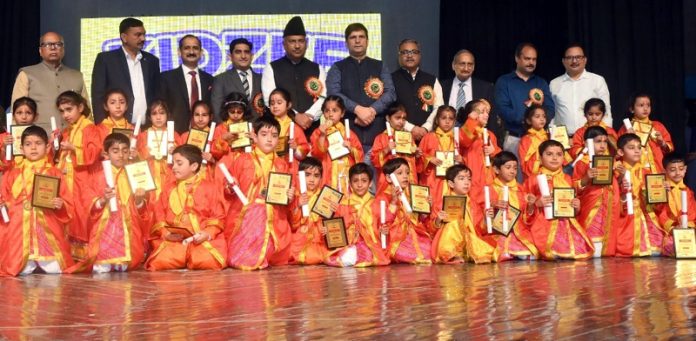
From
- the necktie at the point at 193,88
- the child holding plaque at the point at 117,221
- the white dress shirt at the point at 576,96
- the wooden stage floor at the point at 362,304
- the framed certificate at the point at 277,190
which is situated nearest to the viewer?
the wooden stage floor at the point at 362,304

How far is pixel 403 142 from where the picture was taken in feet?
24.9

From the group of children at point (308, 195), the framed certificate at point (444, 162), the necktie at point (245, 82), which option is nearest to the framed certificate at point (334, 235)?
the group of children at point (308, 195)

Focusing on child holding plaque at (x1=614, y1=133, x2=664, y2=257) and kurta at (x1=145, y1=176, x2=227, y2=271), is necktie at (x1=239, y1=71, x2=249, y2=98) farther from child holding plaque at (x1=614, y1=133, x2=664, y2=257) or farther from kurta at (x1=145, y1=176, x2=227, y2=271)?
child holding plaque at (x1=614, y1=133, x2=664, y2=257)

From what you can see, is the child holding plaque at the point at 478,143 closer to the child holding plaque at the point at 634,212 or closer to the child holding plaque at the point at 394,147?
the child holding plaque at the point at 394,147

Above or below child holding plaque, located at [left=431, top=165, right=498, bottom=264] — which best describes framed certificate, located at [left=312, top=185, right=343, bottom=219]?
above

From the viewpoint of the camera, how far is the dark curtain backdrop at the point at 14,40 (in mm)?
9406

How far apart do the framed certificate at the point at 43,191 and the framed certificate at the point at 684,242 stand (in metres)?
4.11

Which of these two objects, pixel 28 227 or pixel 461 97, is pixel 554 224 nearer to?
pixel 461 97

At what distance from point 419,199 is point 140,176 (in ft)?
6.33

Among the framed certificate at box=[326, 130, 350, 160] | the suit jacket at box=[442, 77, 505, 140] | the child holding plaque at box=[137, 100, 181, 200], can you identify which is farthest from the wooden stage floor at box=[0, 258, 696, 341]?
the suit jacket at box=[442, 77, 505, 140]

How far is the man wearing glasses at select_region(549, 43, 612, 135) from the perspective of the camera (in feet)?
27.3

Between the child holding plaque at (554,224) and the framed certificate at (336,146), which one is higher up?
the framed certificate at (336,146)

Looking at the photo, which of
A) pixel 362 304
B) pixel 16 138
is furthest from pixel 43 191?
pixel 362 304

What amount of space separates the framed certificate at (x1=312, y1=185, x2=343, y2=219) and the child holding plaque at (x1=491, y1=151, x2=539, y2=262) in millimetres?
1163
